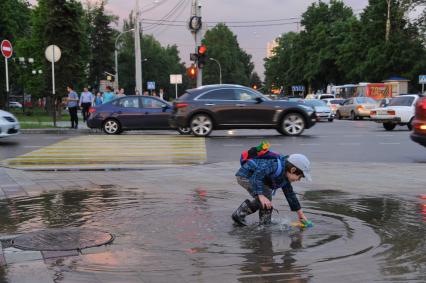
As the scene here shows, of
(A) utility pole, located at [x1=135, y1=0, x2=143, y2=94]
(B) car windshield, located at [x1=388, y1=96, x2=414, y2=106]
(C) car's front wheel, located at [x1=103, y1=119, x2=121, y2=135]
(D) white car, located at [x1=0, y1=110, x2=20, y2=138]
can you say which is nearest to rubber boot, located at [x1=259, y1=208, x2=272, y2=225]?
(D) white car, located at [x1=0, y1=110, x2=20, y2=138]

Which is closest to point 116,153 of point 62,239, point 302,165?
point 62,239

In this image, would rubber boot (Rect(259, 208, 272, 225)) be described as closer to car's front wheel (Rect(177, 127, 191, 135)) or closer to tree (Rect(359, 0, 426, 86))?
car's front wheel (Rect(177, 127, 191, 135))

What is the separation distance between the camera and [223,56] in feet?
461

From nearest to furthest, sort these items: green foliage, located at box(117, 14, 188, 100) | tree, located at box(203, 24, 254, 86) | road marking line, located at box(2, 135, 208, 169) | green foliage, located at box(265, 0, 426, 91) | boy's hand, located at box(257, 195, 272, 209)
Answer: boy's hand, located at box(257, 195, 272, 209), road marking line, located at box(2, 135, 208, 169), green foliage, located at box(265, 0, 426, 91), green foliage, located at box(117, 14, 188, 100), tree, located at box(203, 24, 254, 86)

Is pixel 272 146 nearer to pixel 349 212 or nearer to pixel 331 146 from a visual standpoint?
pixel 331 146

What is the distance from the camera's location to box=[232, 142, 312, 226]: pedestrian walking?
557cm

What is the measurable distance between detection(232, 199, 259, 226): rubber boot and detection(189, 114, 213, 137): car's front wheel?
13.1 m

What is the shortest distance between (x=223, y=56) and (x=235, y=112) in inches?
4855

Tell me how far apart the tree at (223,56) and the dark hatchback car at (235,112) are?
11953 centimetres

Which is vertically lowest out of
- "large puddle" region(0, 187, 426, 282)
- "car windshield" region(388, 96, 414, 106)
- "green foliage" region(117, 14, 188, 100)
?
"large puddle" region(0, 187, 426, 282)

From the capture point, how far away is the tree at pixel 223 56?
141 metres

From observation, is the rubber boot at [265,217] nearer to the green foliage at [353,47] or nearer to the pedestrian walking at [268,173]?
the pedestrian walking at [268,173]

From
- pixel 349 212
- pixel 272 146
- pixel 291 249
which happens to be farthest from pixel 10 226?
pixel 272 146

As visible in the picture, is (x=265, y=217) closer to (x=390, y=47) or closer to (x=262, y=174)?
(x=262, y=174)
